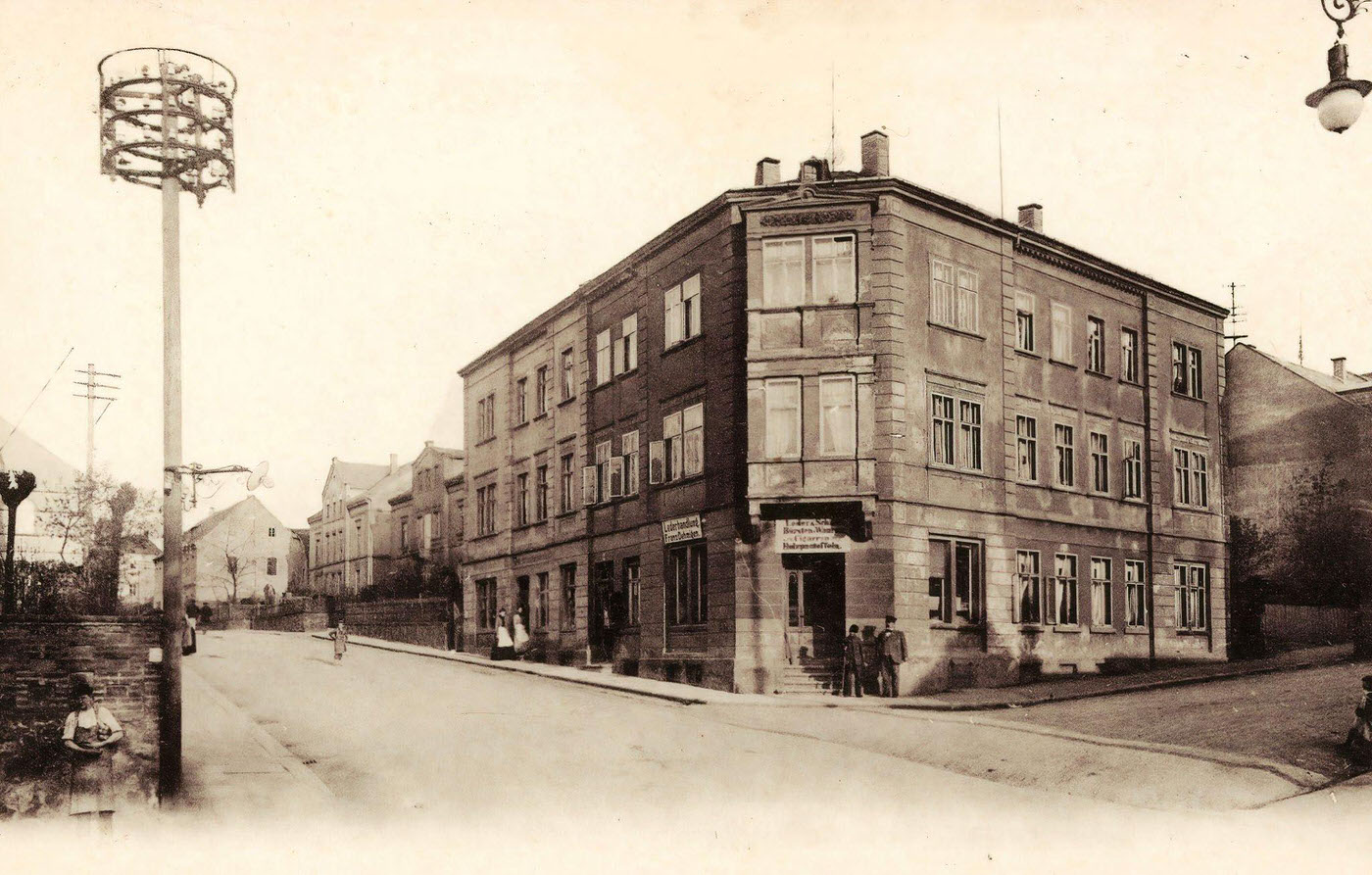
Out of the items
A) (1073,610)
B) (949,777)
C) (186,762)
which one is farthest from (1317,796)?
(1073,610)

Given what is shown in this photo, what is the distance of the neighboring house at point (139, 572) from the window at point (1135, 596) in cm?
2374

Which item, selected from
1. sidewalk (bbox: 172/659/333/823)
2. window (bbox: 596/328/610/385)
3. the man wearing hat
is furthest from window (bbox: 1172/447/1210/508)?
sidewalk (bbox: 172/659/333/823)

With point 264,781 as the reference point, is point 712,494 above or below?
above

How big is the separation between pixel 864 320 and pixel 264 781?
15826 millimetres

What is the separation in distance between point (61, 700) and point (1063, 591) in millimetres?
22898

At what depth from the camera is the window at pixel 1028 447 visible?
94.0ft

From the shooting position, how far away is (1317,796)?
13.7 meters

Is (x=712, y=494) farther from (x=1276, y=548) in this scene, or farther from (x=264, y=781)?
(x=1276, y=548)

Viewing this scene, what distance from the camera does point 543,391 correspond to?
3488cm

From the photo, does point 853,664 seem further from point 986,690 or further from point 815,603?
point 986,690

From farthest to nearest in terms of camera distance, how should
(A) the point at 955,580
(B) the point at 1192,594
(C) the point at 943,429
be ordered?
(B) the point at 1192,594 < (C) the point at 943,429 < (A) the point at 955,580

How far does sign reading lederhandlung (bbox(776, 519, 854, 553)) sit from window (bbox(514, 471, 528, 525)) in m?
12.5

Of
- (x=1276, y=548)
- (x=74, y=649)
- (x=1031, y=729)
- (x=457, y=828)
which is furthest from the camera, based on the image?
(x=1276, y=548)

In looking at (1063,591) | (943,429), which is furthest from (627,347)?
(1063,591)
